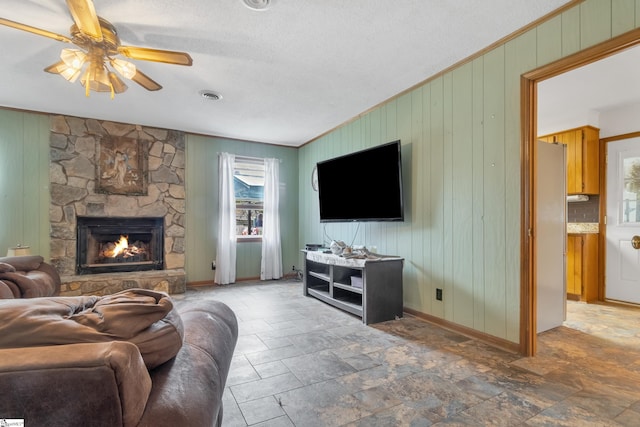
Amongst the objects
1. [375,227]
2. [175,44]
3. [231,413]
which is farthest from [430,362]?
[175,44]

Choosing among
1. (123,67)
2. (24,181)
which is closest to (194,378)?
(123,67)

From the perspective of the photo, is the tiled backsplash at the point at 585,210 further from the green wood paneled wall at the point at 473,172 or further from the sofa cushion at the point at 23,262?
the sofa cushion at the point at 23,262

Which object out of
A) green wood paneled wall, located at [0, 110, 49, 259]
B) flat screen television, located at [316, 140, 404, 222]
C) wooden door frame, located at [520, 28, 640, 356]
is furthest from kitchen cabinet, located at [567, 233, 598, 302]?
green wood paneled wall, located at [0, 110, 49, 259]

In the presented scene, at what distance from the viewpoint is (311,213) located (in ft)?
18.3

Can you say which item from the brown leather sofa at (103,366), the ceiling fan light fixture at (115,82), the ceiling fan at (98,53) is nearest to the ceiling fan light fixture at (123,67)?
the ceiling fan at (98,53)

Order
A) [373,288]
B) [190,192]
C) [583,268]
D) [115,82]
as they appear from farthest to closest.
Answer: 1. [190,192]
2. [583,268]
3. [373,288]
4. [115,82]

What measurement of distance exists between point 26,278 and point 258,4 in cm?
265

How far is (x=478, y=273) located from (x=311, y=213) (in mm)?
3286

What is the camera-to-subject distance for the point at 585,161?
164 inches

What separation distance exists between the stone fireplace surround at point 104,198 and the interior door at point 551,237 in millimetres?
4496

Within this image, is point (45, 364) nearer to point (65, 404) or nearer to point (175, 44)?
point (65, 404)

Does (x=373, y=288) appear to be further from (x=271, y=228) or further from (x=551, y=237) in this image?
(x=271, y=228)

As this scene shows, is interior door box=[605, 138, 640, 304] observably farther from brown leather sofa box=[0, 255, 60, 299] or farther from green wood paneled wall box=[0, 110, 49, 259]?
green wood paneled wall box=[0, 110, 49, 259]

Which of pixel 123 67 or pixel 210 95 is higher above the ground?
pixel 210 95
